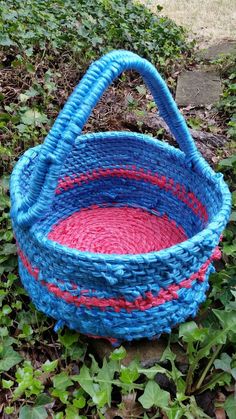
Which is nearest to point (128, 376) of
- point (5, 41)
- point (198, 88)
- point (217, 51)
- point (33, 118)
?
point (33, 118)

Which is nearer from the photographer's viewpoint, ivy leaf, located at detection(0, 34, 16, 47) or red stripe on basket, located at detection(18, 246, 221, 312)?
red stripe on basket, located at detection(18, 246, 221, 312)

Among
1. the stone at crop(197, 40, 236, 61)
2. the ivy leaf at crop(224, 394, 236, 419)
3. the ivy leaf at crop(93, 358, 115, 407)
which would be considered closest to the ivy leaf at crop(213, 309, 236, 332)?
the ivy leaf at crop(224, 394, 236, 419)

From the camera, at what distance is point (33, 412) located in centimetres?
97

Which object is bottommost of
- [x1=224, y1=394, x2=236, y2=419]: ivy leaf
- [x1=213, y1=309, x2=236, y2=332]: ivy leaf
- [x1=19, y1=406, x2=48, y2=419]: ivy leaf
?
[x1=19, y1=406, x2=48, y2=419]: ivy leaf

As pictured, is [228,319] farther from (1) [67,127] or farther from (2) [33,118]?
(2) [33,118]

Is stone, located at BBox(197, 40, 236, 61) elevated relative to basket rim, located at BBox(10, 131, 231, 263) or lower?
elevated

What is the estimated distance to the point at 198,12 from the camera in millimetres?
4062

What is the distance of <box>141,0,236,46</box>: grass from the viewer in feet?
11.9

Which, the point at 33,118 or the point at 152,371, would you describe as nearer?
the point at 152,371

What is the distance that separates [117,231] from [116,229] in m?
0.01

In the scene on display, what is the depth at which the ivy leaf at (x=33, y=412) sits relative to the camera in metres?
0.96

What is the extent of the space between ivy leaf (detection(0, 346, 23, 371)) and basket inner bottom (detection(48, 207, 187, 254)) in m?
0.40

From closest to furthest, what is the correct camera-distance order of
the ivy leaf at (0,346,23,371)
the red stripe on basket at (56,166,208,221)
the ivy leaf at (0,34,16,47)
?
the ivy leaf at (0,346,23,371) < the red stripe on basket at (56,166,208,221) < the ivy leaf at (0,34,16,47)

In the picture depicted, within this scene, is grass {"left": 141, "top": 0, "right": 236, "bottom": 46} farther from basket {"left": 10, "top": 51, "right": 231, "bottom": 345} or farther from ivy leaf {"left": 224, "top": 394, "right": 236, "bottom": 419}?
ivy leaf {"left": 224, "top": 394, "right": 236, "bottom": 419}
